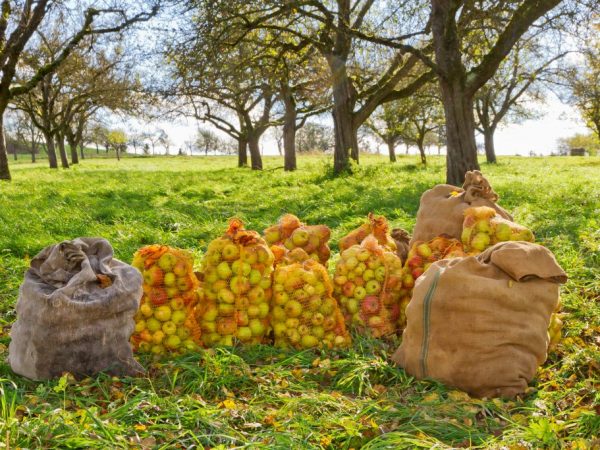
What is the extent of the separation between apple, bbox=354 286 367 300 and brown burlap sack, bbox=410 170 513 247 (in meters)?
0.93

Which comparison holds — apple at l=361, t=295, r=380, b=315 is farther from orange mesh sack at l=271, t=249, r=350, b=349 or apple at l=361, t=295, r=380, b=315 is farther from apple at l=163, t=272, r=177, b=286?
apple at l=163, t=272, r=177, b=286

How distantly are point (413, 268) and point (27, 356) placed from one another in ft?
8.87

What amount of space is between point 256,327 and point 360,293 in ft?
2.75

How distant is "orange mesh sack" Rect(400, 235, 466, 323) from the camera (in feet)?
13.3

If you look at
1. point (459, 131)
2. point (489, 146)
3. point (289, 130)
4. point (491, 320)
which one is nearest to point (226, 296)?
point (491, 320)

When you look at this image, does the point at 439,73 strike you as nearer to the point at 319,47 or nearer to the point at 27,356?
the point at 319,47

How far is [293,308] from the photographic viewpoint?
12.0 feet

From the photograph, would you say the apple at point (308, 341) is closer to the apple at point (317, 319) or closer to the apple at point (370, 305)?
the apple at point (317, 319)

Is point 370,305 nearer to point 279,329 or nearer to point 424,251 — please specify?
point 424,251

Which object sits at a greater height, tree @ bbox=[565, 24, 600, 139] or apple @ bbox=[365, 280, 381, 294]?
tree @ bbox=[565, 24, 600, 139]

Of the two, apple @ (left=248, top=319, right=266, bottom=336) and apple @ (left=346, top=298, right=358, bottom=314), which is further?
apple @ (left=346, top=298, right=358, bottom=314)

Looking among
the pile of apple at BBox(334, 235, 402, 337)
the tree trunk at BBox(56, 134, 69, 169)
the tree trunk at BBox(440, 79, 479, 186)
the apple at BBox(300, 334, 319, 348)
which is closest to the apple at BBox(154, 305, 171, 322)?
the apple at BBox(300, 334, 319, 348)

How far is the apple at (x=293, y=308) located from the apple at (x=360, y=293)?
1.71 feet

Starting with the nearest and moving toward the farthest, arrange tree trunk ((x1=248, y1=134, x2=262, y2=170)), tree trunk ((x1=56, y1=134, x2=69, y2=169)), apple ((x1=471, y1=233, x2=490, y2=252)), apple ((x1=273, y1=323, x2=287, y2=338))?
apple ((x1=273, y1=323, x2=287, y2=338)), apple ((x1=471, y1=233, x2=490, y2=252)), tree trunk ((x1=248, y1=134, x2=262, y2=170)), tree trunk ((x1=56, y1=134, x2=69, y2=169))
